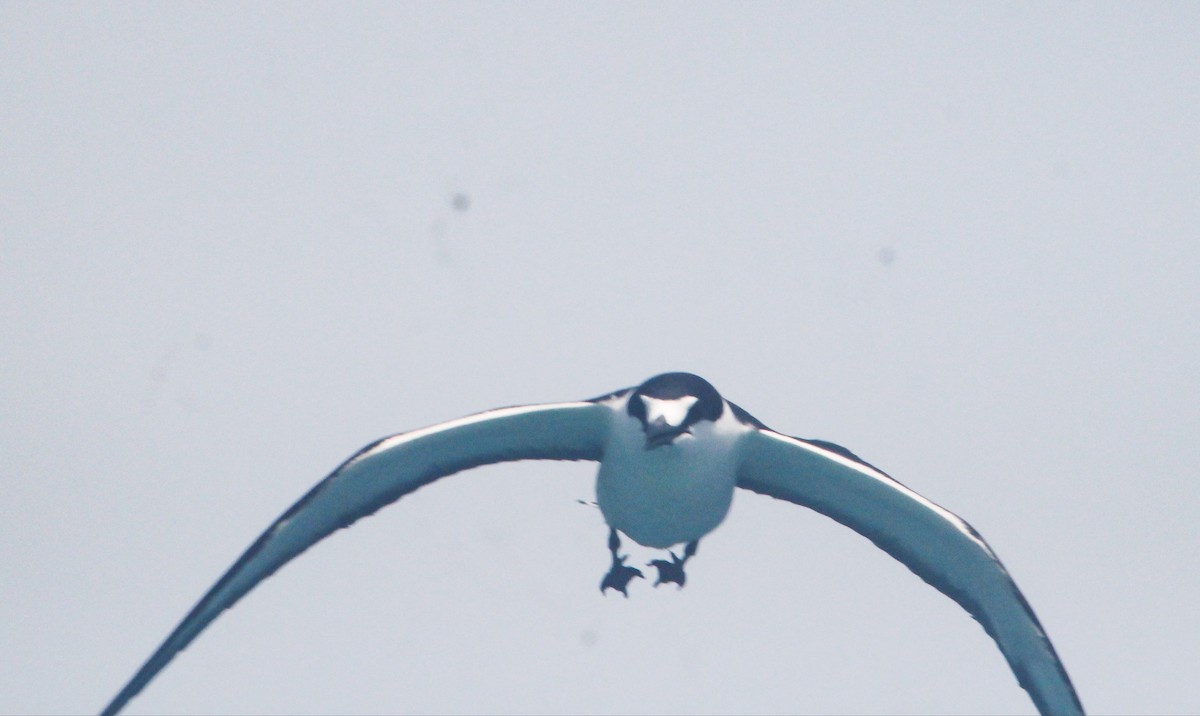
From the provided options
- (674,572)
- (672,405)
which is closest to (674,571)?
(674,572)

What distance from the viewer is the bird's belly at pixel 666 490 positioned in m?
A: 20.4

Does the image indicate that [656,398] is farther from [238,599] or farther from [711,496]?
[238,599]

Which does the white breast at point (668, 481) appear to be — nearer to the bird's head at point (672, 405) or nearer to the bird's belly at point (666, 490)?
the bird's belly at point (666, 490)

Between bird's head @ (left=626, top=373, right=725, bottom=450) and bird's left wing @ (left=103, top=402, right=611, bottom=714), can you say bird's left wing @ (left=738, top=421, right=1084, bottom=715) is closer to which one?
bird's head @ (left=626, top=373, right=725, bottom=450)

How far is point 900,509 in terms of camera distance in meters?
21.7

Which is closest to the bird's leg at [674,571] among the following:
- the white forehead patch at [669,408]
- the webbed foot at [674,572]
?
A: the webbed foot at [674,572]

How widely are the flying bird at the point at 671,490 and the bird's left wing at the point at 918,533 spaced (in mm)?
18

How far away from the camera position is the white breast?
20391 millimetres

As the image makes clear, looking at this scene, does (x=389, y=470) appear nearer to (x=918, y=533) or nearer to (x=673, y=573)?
(x=673, y=573)

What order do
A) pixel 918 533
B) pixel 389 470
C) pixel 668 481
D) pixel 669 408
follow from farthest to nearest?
pixel 918 533 < pixel 389 470 < pixel 668 481 < pixel 669 408

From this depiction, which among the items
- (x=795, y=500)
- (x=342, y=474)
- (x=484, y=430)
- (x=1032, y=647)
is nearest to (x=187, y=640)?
(x=342, y=474)

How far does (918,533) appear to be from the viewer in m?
21.9

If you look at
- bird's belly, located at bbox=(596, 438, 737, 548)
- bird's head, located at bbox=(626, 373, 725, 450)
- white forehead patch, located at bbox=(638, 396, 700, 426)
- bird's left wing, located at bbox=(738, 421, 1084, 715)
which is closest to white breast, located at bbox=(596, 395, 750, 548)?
bird's belly, located at bbox=(596, 438, 737, 548)

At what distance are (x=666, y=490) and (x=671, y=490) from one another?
56 millimetres
